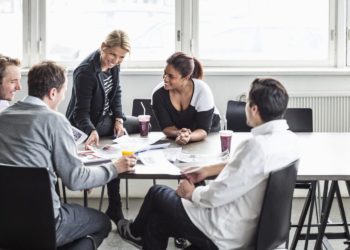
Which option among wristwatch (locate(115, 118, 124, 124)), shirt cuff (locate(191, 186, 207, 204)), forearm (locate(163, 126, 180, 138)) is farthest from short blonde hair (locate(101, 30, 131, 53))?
shirt cuff (locate(191, 186, 207, 204))

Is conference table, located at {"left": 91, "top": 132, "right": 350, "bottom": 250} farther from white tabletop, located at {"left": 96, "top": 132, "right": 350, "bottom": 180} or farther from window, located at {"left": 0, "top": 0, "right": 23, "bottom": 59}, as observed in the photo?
window, located at {"left": 0, "top": 0, "right": 23, "bottom": 59}

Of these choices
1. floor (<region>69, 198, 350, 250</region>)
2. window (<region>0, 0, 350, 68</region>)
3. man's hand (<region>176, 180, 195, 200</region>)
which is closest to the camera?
man's hand (<region>176, 180, 195, 200</region>)

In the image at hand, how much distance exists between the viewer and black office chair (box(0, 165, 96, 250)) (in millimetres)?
2236

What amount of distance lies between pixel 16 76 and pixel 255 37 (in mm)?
2345

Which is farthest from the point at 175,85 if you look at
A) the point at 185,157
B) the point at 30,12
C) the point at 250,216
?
the point at 30,12

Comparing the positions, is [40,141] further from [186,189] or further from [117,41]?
[117,41]

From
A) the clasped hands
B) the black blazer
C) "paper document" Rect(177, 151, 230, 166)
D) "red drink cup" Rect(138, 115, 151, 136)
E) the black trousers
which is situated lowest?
the black trousers

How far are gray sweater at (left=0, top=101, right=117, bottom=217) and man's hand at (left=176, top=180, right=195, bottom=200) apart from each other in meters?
0.43

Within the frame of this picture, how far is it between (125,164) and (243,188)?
59 centimetres

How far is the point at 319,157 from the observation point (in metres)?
3.02

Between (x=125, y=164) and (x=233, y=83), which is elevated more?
(x=233, y=83)

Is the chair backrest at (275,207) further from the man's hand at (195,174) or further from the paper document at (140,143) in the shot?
the paper document at (140,143)

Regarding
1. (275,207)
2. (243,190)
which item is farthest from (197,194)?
(275,207)

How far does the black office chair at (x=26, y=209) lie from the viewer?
7.34 ft
